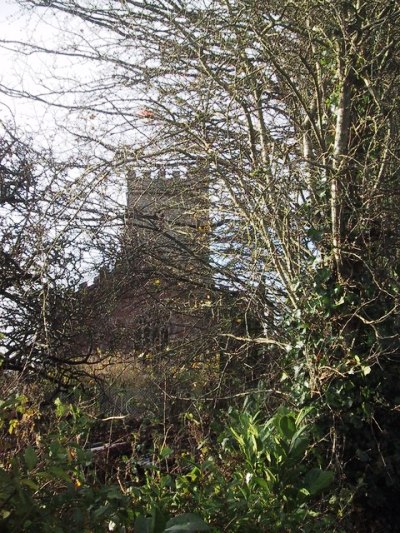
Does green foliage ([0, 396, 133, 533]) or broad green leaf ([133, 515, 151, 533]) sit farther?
broad green leaf ([133, 515, 151, 533])

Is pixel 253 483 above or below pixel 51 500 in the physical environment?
below

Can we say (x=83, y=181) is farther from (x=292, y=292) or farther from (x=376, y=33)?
(x=376, y=33)

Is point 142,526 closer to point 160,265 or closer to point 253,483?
point 253,483

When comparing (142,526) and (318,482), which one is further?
(318,482)

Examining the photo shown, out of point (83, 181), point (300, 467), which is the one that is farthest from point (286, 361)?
point (83, 181)

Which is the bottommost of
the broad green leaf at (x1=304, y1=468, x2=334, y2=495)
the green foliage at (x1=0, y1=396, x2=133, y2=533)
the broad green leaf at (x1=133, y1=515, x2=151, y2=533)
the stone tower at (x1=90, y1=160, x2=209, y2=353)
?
the broad green leaf at (x1=304, y1=468, x2=334, y2=495)

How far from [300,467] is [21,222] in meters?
3.00

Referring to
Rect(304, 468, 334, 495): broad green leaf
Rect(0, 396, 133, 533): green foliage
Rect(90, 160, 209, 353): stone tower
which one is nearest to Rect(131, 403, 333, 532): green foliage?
Rect(304, 468, 334, 495): broad green leaf

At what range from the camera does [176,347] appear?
7379 millimetres

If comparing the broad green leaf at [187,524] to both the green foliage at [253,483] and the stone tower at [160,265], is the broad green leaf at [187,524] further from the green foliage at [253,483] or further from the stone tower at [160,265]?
the stone tower at [160,265]

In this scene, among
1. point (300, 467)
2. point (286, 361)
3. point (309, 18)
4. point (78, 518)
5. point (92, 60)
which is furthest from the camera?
point (92, 60)

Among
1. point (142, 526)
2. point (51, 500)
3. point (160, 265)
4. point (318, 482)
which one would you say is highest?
point (160, 265)

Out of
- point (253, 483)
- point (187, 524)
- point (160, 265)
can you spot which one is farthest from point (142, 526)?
point (160, 265)

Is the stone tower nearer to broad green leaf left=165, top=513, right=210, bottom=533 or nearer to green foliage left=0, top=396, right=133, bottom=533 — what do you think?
green foliage left=0, top=396, right=133, bottom=533
